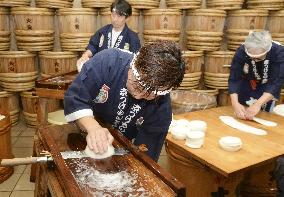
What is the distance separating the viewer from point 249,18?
6.15 m

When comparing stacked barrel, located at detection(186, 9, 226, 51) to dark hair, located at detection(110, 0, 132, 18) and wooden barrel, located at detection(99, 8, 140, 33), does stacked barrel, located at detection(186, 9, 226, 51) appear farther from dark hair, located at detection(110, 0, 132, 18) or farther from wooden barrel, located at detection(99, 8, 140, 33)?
dark hair, located at detection(110, 0, 132, 18)

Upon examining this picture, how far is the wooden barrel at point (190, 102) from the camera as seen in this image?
4.53 metres

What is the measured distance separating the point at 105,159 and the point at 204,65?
5121mm

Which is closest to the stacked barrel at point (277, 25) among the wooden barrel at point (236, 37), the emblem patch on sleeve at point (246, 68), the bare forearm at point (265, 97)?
the wooden barrel at point (236, 37)

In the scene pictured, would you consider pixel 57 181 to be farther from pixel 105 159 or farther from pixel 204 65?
pixel 204 65

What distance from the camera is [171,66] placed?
1.75 meters

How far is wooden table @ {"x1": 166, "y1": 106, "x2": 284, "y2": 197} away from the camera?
2.70 m

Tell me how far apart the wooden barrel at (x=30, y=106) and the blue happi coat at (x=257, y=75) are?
11.5 ft

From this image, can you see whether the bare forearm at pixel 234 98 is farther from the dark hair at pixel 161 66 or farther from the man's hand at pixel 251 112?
the dark hair at pixel 161 66

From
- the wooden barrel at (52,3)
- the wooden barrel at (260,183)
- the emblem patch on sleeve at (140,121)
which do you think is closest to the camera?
the emblem patch on sleeve at (140,121)

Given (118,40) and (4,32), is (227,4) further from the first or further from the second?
(4,32)

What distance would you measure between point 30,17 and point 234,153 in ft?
15.4

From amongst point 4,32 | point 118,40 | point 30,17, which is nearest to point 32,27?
point 30,17

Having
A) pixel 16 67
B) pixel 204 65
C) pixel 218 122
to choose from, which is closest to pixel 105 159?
pixel 218 122
